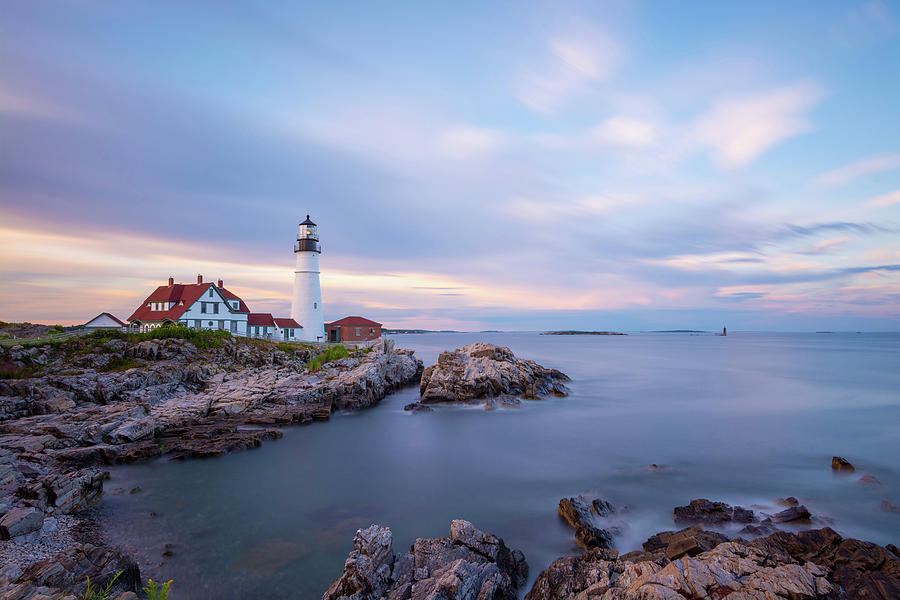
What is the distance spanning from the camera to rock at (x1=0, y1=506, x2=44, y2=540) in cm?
689

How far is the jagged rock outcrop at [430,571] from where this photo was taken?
5684mm

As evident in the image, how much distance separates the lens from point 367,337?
45406 millimetres

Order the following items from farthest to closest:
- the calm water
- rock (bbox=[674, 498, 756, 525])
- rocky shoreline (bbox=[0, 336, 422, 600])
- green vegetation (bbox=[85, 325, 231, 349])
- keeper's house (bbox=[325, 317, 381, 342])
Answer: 1. keeper's house (bbox=[325, 317, 381, 342])
2. green vegetation (bbox=[85, 325, 231, 349])
3. rock (bbox=[674, 498, 756, 525])
4. the calm water
5. rocky shoreline (bbox=[0, 336, 422, 600])

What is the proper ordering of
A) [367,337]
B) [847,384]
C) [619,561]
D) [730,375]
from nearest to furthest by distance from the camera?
[619,561], [847,384], [730,375], [367,337]

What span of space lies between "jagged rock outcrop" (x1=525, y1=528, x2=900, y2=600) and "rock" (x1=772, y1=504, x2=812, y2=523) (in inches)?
94.6

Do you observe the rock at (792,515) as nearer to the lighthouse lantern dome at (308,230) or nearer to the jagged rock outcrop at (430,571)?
the jagged rock outcrop at (430,571)

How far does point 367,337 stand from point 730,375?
34.2 m

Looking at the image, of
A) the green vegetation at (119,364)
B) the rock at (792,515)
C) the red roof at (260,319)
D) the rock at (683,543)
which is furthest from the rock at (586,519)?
the red roof at (260,319)

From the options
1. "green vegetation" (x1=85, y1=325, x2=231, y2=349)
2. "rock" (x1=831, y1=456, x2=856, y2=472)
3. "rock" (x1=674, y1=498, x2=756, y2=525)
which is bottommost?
"rock" (x1=831, y1=456, x2=856, y2=472)

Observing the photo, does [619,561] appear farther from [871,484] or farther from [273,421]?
[273,421]

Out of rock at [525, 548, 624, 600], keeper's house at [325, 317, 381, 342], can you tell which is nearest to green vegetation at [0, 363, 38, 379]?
rock at [525, 548, 624, 600]

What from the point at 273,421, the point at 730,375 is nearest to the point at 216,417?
the point at 273,421

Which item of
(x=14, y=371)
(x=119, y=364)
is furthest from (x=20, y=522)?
(x=119, y=364)

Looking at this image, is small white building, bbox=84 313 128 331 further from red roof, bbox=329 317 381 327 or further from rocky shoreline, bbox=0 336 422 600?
red roof, bbox=329 317 381 327
